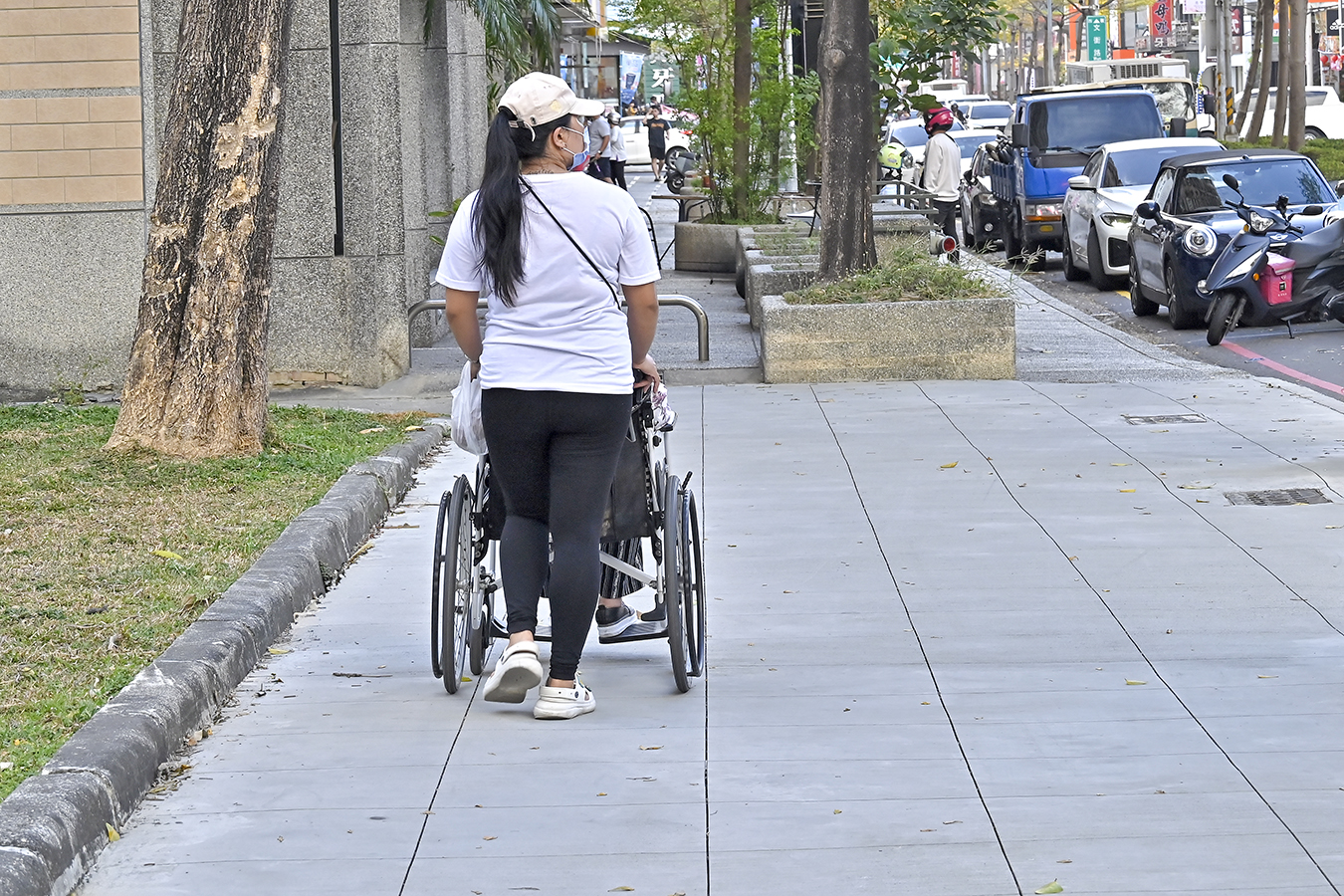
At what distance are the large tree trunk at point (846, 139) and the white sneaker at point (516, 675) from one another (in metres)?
9.24

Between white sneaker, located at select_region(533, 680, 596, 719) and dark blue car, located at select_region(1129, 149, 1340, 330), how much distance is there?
11856 millimetres

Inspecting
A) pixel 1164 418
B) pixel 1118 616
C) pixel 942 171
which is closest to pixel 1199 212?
→ pixel 942 171

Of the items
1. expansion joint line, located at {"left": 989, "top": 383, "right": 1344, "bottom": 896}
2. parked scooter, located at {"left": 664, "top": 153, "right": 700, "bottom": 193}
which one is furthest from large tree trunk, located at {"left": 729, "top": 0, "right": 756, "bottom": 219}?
expansion joint line, located at {"left": 989, "top": 383, "right": 1344, "bottom": 896}

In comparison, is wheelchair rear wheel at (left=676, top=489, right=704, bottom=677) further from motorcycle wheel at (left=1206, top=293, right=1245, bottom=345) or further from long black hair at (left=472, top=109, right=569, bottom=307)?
motorcycle wheel at (left=1206, top=293, right=1245, bottom=345)

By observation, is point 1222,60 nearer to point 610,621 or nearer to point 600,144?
point 600,144

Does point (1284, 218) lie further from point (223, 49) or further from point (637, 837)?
point (637, 837)

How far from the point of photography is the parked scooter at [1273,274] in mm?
14969

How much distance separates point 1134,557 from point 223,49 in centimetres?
513

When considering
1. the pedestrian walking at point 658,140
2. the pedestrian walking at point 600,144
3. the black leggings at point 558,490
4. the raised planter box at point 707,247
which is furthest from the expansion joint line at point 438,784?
the pedestrian walking at point 658,140

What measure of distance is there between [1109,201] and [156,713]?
650 inches

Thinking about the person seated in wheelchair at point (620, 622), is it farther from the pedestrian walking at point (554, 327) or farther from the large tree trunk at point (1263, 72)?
the large tree trunk at point (1263, 72)

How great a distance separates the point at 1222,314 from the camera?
15.1m

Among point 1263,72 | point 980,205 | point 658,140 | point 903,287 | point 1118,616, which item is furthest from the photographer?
point 658,140

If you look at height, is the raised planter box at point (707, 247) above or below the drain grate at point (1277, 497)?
above
